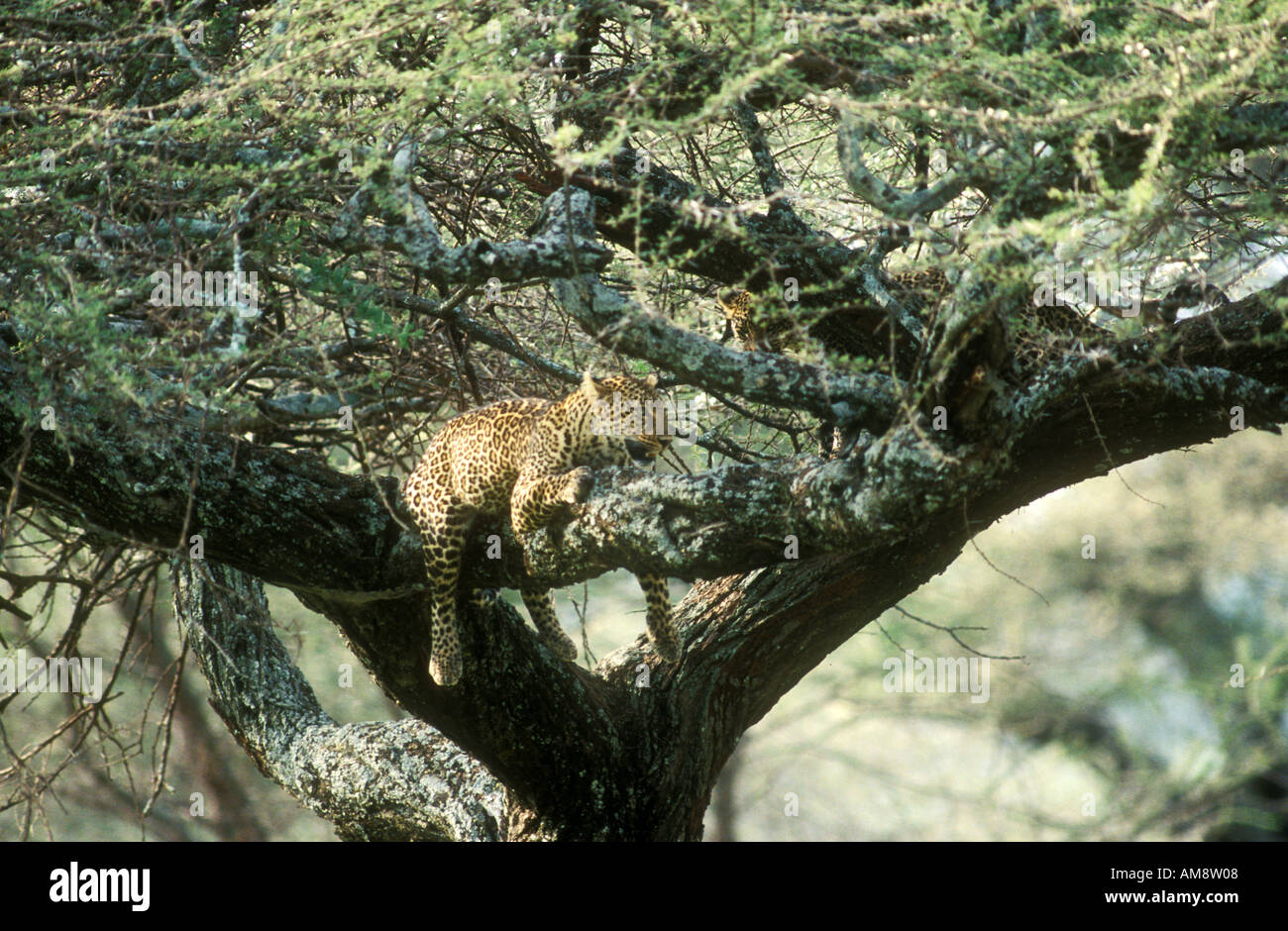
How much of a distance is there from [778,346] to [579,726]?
1.84 meters

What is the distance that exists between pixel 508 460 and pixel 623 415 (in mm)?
437

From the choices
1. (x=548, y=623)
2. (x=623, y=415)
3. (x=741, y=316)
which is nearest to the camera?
(x=623, y=415)

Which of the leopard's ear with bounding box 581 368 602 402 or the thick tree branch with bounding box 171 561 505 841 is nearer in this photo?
the leopard's ear with bounding box 581 368 602 402

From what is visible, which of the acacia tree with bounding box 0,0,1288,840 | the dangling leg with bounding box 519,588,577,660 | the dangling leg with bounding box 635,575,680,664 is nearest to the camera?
the acacia tree with bounding box 0,0,1288,840

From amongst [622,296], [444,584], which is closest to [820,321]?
[622,296]

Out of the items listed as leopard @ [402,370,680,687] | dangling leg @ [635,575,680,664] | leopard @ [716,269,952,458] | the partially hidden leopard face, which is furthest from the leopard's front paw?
the partially hidden leopard face

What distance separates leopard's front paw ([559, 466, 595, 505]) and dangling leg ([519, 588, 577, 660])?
118 cm

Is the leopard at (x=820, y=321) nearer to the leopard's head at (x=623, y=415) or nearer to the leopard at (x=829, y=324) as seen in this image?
the leopard at (x=829, y=324)

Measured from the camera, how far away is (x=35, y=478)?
3.97 metres

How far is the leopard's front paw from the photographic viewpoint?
12.9 ft

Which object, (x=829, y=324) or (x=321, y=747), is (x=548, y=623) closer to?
(x=321, y=747)

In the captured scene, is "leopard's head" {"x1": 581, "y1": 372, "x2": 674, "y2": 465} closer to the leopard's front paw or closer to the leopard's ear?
the leopard's ear

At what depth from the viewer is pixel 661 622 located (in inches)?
202

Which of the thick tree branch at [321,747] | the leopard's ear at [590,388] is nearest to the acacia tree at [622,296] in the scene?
the thick tree branch at [321,747]
